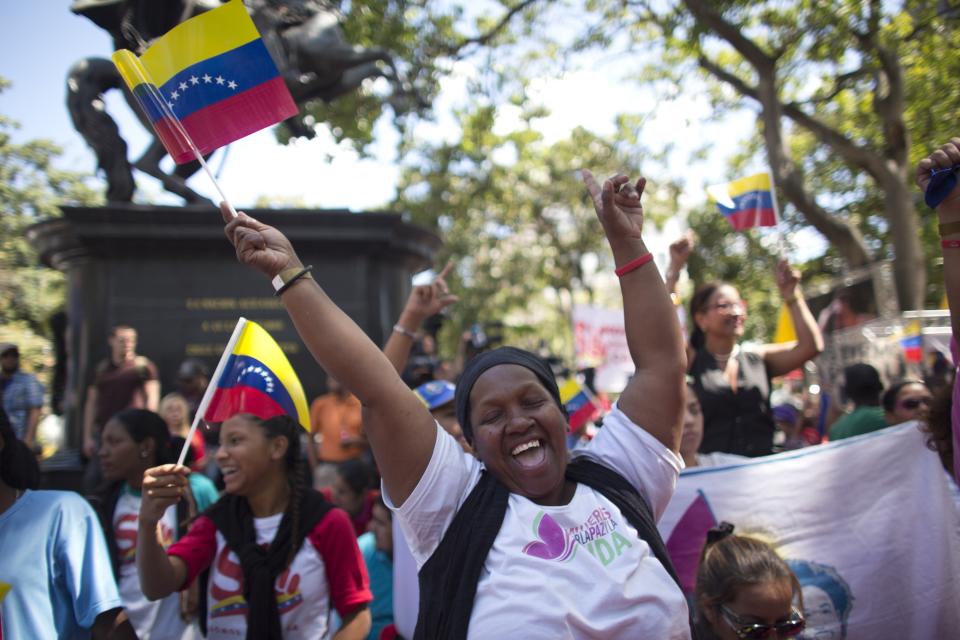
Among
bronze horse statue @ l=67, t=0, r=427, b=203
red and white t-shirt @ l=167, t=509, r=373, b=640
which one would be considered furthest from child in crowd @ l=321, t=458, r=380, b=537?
bronze horse statue @ l=67, t=0, r=427, b=203

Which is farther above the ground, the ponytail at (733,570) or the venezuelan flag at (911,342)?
the venezuelan flag at (911,342)

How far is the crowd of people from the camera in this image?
1.88m

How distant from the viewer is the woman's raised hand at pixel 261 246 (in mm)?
1982

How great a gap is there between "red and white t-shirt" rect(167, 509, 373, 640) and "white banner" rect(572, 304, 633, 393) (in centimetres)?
617

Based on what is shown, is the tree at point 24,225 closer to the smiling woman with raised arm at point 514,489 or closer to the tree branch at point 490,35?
the tree branch at point 490,35

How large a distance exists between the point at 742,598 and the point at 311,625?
1.45 m

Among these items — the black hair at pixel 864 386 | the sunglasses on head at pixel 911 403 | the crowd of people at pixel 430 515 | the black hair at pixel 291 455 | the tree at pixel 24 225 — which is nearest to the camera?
the crowd of people at pixel 430 515

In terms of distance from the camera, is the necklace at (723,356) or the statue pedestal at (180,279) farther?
the statue pedestal at (180,279)

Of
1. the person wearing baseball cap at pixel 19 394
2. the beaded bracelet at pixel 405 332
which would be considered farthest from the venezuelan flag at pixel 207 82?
the person wearing baseball cap at pixel 19 394

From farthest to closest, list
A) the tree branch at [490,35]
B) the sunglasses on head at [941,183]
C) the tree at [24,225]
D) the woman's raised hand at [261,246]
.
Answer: the tree at [24,225], the tree branch at [490,35], the sunglasses on head at [941,183], the woman's raised hand at [261,246]

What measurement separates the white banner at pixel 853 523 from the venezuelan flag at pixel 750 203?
202cm

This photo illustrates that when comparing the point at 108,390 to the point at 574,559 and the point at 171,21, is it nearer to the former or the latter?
the point at 171,21

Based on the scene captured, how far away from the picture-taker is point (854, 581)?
129 inches

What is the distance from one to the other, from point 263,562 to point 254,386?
62 centimetres
